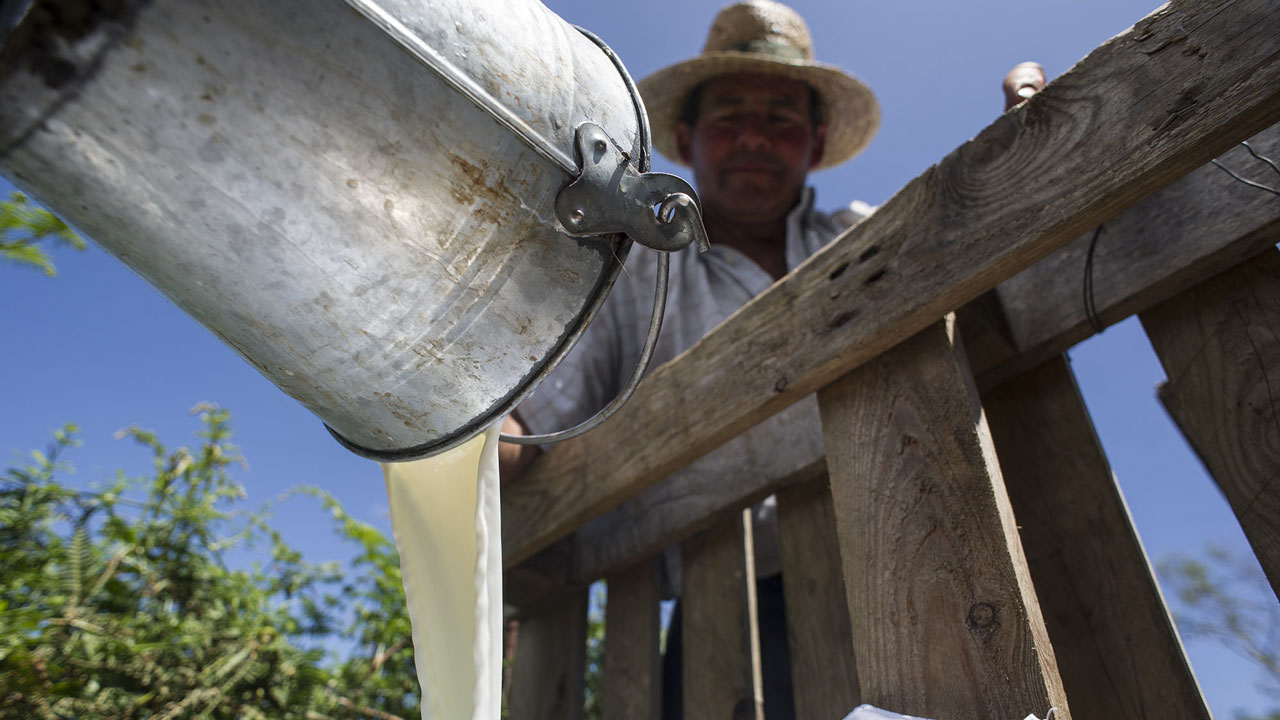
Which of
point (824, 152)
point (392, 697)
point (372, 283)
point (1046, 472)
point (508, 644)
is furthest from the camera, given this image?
point (824, 152)

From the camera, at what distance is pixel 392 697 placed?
1767mm

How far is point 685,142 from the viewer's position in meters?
2.32

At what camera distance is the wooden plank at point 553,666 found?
5.10ft

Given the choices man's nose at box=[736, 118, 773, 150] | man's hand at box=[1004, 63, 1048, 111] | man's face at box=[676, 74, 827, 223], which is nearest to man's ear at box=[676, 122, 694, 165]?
man's face at box=[676, 74, 827, 223]

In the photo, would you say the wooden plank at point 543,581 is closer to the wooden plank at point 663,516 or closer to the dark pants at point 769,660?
the wooden plank at point 663,516

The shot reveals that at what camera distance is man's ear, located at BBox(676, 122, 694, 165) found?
2.30 metres

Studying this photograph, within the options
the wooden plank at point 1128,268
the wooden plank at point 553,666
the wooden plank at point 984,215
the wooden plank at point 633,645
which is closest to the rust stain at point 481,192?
the wooden plank at point 984,215

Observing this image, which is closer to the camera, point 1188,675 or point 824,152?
point 1188,675

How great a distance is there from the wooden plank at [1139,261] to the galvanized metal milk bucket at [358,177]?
0.60 meters

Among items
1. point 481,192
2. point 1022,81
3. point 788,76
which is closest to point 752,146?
point 788,76

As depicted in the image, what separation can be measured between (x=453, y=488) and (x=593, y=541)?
2.19 feet

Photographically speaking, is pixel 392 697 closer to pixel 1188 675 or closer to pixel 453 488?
pixel 453 488

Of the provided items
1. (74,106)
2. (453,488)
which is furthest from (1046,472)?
(74,106)

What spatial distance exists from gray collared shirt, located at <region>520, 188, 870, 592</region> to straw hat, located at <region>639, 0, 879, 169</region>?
0.33 m
